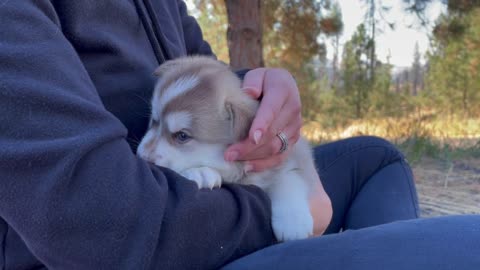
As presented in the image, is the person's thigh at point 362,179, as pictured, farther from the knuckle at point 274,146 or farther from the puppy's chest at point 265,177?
the knuckle at point 274,146

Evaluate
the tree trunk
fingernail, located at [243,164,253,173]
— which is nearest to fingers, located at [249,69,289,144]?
fingernail, located at [243,164,253,173]

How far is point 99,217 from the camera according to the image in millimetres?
954

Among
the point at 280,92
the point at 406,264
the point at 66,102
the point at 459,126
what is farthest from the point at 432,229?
the point at 459,126

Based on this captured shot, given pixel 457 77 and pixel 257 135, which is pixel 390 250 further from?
pixel 457 77

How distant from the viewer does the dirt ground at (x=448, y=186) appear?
3385 mm

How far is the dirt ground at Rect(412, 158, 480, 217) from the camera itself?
3.38 metres

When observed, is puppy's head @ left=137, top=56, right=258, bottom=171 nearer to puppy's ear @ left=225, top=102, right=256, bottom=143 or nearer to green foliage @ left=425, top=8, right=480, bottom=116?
puppy's ear @ left=225, top=102, right=256, bottom=143

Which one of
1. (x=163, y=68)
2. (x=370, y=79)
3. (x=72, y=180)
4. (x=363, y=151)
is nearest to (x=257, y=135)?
(x=163, y=68)

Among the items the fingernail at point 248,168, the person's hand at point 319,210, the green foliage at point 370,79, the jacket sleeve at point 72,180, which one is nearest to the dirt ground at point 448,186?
the green foliage at point 370,79

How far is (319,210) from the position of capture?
159 cm

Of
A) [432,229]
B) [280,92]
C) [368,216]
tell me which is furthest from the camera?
[368,216]

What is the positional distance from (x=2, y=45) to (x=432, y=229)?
904mm

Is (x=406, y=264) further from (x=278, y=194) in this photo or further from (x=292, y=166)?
(x=292, y=166)

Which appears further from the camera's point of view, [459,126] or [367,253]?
[459,126]
